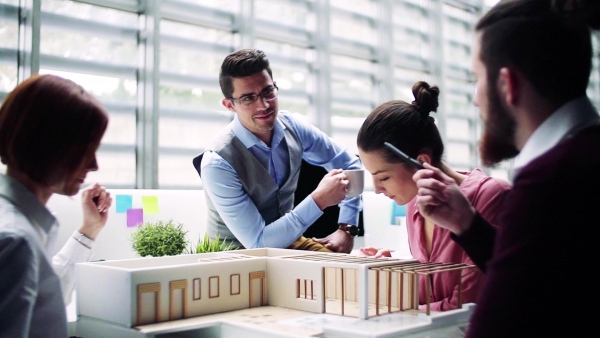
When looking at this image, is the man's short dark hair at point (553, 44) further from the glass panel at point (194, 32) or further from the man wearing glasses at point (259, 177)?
the glass panel at point (194, 32)

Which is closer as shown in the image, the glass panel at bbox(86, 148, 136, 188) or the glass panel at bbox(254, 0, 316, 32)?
the glass panel at bbox(86, 148, 136, 188)

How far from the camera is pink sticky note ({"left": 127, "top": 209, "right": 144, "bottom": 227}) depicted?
289cm

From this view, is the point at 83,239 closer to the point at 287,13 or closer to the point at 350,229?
the point at 350,229

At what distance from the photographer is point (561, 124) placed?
928 mm

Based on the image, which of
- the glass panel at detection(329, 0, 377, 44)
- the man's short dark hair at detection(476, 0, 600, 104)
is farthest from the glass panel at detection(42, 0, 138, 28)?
the man's short dark hair at detection(476, 0, 600, 104)

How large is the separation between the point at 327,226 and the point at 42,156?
6.72 ft

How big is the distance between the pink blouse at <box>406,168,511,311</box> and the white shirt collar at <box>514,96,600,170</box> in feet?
1.90

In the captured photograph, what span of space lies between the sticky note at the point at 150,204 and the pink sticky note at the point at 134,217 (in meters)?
0.03

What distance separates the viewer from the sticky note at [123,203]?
2867 millimetres

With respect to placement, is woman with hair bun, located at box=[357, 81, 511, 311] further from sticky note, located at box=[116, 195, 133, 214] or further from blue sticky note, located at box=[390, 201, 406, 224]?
blue sticky note, located at box=[390, 201, 406, 224]

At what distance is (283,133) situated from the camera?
9.28 feet

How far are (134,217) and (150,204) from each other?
12 centimetres

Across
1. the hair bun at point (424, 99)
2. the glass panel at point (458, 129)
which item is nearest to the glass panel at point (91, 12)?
the hair bun at point (424, 99)

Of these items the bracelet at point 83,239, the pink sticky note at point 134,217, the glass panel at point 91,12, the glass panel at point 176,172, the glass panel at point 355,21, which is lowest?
the bracelet at point 83,239
